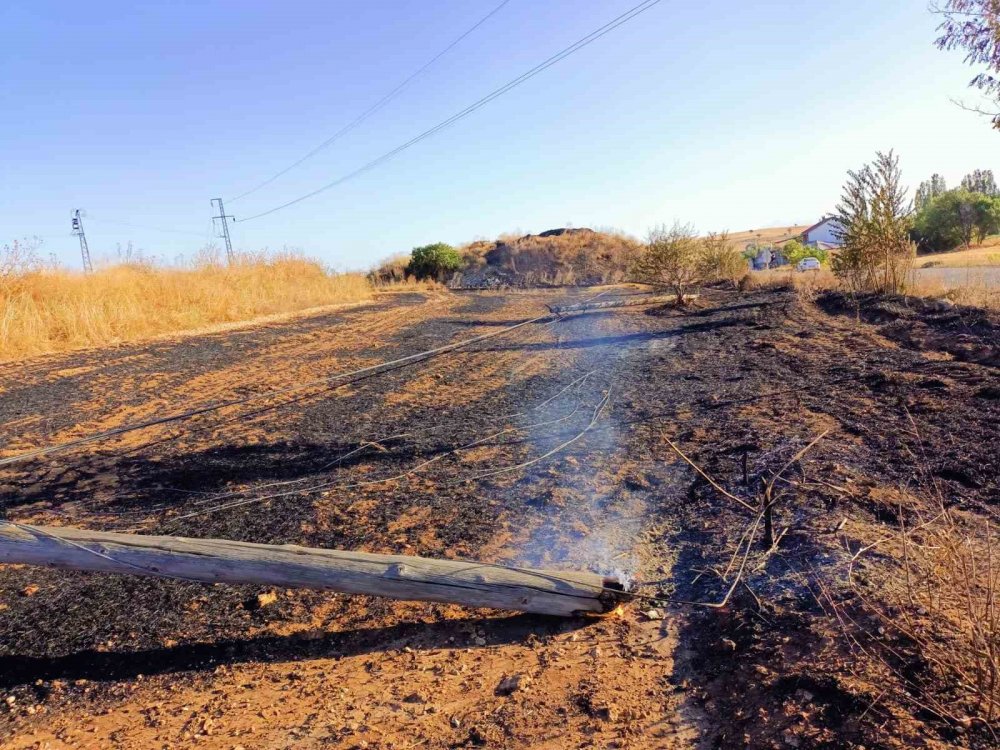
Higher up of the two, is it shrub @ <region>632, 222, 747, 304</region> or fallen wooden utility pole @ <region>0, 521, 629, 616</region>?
shrub @ <region>632, 222, 747, 304</region>

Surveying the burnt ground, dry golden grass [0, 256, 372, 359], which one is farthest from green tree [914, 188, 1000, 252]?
the burnt ground

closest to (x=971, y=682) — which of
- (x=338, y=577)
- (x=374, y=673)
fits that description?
(x=374, y=673)

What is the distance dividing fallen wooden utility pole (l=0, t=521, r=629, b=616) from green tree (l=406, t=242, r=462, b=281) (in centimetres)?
3606

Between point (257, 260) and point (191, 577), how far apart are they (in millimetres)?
22590

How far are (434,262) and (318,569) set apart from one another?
37224 mm

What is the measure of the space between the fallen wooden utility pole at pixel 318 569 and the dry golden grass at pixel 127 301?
38.5ft

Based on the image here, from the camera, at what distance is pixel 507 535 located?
4.18 meters

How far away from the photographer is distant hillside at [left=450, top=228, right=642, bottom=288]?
123 ft

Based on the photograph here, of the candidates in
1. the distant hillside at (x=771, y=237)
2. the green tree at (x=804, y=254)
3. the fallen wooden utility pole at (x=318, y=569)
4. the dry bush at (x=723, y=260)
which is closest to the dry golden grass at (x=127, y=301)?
the fallen wooden utility pole at (x=318, y=569)

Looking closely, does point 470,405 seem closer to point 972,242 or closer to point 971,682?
point 971,682

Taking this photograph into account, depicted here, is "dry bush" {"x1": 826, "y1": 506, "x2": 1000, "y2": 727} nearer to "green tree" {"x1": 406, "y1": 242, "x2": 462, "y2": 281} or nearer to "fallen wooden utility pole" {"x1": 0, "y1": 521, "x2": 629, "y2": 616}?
"fallen wooden utility pole" {"x1": 0, "y1": 521, "x2": 629, "y2": 616}

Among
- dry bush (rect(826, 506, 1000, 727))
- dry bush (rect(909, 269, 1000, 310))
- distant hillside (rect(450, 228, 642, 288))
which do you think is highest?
distant hillside (rect(450, 228, 642, 288))

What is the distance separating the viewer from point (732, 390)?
24.5 ft

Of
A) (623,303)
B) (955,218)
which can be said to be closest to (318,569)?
(623,303)
